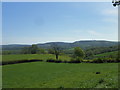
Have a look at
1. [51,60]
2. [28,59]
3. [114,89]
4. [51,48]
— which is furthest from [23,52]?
[114,89]

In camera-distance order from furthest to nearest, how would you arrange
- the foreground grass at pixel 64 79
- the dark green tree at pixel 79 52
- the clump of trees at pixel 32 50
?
the clump of trees at pixel 32 50 → the dark green tree at pixel 79 52 → the foreground grass at pixel 64 79

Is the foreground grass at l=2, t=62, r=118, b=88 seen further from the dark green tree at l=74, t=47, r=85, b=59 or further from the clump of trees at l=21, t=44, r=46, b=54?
the clump of trees at l=21, t=44, r=46, b=54

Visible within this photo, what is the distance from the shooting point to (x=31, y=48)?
8531 cm

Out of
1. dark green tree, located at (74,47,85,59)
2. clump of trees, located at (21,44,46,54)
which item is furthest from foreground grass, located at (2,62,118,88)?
clump of trees, located at (21,44,46,54)

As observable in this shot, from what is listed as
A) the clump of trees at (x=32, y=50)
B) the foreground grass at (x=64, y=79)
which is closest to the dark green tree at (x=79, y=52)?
the clump of trees at (x=32, y=50)

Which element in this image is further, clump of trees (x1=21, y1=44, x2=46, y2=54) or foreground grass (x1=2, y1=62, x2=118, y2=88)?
clump of trees (x1=21, y1=44, x2=46, y2=54)

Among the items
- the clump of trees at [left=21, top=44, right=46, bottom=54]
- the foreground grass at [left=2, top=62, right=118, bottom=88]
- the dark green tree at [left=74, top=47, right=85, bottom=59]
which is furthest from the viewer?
the clump of trees at [left=21, top=44, right=46, bottom=54]

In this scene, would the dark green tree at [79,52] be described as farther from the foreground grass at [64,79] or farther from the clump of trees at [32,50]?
the foreground grass at [64,79]

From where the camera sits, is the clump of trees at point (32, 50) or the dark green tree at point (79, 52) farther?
the clump of trees at point (32, 50)

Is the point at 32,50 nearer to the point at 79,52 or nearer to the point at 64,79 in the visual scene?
the point at 79,52

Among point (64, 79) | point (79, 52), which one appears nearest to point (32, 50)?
point (79, 52)

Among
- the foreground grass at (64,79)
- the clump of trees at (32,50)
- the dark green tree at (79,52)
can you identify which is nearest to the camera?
the foreground grass at (64,79)

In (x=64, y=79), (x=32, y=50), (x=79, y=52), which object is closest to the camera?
(x=64, y=79)

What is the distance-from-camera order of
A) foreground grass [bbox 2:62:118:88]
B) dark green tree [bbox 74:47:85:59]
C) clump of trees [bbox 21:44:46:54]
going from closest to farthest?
foreground grass [bbox 2:62:118:88] < dark green tree [bbox 74:47:85:59] < clump of trees [bbox 21:44:46:54]
